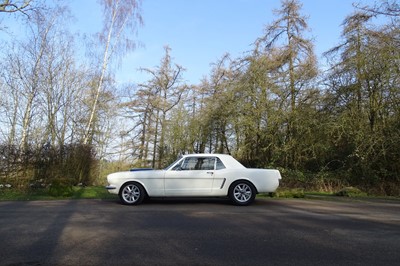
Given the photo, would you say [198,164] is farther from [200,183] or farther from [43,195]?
[43,195]

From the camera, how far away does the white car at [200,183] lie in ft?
39.2

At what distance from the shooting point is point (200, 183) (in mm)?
11984

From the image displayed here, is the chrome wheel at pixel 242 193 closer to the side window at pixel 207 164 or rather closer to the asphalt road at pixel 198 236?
the asphalt road at pixel 198 236

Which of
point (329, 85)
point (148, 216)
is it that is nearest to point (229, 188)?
point (148, 216)

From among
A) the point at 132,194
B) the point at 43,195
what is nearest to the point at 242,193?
the point at 132,194

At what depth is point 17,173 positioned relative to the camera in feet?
59.6

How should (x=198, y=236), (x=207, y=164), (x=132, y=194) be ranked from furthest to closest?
(x=207, y=164)
(x=132, y=194)
(x=198, y=236)

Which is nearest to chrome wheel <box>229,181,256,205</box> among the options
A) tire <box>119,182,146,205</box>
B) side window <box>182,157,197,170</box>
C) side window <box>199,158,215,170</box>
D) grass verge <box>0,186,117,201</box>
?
side window <box>199,158,215,170</box>

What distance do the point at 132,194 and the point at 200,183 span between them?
2101 millimetres

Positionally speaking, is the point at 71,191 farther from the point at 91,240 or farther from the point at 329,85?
the point at 329,85

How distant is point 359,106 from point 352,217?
12.2 meters

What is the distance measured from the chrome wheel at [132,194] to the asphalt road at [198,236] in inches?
33.2

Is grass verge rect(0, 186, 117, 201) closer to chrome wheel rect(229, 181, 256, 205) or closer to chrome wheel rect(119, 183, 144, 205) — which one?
chrome wheel rect(119, 183, 144, 205)

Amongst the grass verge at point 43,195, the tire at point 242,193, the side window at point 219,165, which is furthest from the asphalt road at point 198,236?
the grass verge at point 43,195
